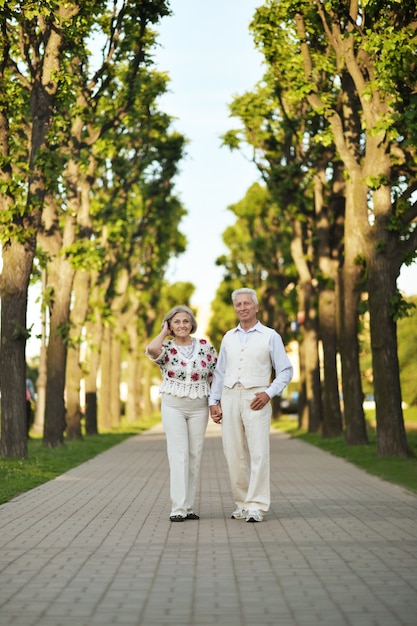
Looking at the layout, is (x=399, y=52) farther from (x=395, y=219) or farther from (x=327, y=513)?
(x=327, y=513)

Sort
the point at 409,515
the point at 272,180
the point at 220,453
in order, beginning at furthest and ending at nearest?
the point at 272,180
the point at 220,453
the point at 409,515

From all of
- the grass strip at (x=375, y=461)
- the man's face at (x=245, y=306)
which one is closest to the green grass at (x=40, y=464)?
the man's face at (x=245, y=306)

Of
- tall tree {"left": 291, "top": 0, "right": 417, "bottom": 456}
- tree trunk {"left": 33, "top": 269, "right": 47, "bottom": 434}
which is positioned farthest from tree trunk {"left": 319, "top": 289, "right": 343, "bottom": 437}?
tree trunk {"left": 33, "top": 269, "right": 47, "bottom": 434}

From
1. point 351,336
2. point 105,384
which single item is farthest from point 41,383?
point 351,336

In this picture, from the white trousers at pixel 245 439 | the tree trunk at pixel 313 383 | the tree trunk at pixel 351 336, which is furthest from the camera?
the tree trunk at pixel 313 383

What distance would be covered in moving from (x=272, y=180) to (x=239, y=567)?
24393 millimetres

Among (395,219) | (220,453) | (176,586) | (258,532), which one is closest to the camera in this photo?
(176,586)

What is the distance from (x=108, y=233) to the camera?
107 feet

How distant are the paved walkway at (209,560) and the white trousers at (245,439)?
307 millimetres

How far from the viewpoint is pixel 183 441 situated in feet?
38.6

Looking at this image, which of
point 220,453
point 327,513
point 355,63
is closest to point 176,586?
point 327,513

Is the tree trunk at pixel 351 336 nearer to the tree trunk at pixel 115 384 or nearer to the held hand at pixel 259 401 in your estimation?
the held hand at pixel 259 401

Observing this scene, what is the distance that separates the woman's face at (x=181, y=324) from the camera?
11.8 meters

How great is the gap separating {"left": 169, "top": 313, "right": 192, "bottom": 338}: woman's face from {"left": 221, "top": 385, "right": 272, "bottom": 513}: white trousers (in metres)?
0.69
